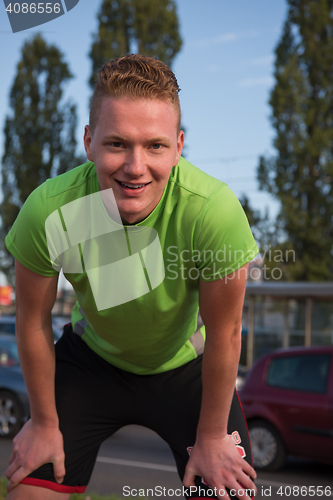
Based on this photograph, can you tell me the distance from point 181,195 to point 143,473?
5.58 m

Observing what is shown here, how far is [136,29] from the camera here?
26859 millimetres

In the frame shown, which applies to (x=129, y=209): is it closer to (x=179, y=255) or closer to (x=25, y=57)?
(x=179, y=255)

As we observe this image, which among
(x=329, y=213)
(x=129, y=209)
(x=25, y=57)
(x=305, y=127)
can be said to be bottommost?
(x=129, y=209)

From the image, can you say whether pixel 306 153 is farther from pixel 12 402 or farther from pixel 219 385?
Answer: pixel 219 385

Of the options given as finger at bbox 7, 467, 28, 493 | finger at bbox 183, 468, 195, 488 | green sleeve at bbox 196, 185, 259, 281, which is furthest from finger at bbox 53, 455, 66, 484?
green sleeve at bbox 196, 185, 259, 281

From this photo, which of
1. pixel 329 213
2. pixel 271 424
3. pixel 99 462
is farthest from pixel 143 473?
pixel 329 213

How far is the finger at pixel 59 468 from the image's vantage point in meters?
2.36

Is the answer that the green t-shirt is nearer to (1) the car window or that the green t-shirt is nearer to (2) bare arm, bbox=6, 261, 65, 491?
(2) bare arm, bbox=6, 261, 65, 491

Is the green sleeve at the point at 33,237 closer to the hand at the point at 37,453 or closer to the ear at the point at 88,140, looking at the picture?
the ear at the point at 88,140

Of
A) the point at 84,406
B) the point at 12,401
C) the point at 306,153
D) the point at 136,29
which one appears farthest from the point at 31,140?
the point at 84,406

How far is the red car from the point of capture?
6793 mm

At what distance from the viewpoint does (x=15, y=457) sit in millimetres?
2408

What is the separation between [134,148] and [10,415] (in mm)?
7812

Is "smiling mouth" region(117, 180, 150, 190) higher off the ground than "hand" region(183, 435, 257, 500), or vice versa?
"smiling mouth" region(117, 180, 150, 190)
